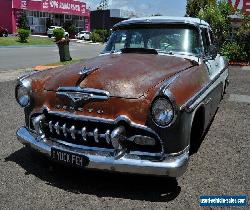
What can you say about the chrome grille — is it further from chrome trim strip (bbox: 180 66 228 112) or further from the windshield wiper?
the windshield wiper

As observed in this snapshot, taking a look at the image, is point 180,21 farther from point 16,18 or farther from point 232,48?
point 16,18

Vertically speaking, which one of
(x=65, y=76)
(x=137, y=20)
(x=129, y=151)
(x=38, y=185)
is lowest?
(x=38, y=185)

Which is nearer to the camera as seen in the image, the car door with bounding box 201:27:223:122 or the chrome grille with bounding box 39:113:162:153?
the chrome grille with bounding box 39:113:162:153

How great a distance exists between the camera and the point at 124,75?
4176mm

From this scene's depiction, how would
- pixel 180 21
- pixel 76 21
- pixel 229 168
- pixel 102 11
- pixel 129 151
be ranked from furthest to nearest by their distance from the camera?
1. pixel 102 11
2. pixel 76 21
3. pixel 180 21
4. pixel 229 168
5. pixel 129 151

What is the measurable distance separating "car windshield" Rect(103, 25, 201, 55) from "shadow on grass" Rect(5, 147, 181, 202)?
80.9 inches

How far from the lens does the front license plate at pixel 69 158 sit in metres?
3.80

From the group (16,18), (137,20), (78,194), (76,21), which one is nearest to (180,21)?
(137,20)

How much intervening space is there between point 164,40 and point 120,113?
203 centimetres

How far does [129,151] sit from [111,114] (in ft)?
1.43

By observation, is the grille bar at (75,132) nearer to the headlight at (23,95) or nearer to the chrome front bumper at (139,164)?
the chrome front bumper at (139,164)

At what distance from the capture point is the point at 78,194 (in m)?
3.92

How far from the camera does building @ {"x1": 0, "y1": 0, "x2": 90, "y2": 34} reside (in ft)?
145

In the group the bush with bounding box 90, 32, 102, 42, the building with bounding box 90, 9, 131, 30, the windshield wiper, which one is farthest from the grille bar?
the building with bounding box 90, 9, 131, 30
